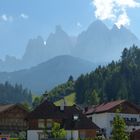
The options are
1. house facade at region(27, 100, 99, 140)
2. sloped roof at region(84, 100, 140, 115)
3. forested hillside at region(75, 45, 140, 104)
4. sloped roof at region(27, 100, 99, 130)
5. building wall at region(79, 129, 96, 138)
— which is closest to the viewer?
building wall at region(79, 129, 96, 138)

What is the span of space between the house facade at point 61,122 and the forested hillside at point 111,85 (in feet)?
227

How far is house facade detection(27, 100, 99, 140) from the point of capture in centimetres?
7425

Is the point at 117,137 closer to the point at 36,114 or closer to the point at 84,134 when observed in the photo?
the point at 84,134

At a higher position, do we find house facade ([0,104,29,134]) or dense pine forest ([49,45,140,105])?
dense pine forest ([49,45,140,105])

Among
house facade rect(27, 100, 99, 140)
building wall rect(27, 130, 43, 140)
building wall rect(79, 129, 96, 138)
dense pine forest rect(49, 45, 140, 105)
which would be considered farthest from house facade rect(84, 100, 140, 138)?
dense pine forest rect(49, 45, 140, 105)

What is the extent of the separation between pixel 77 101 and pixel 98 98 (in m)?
19.3

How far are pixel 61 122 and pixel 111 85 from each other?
8355 cm

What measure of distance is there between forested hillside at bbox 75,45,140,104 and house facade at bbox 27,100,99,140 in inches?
2722

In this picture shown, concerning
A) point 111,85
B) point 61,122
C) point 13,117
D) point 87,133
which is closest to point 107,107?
point 13,117

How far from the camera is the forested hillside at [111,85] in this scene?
15291 centimetres

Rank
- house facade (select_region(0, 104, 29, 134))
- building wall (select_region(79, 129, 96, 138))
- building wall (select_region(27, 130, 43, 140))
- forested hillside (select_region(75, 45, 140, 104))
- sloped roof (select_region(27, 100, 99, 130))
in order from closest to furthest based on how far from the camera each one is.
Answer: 1. building wall (select_region(79, 129, 96, 138))
2. sloped roof (select_region(27, 100, 99, 130))
3. building wall (select_region(27, 130, 43, 140))
4. house facade (select_region(0, 104, 29, 134))
5. forested hillside (select_region(75, 45, 140, 104))

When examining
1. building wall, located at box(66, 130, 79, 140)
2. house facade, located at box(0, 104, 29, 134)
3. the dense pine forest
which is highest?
the dense pine forest

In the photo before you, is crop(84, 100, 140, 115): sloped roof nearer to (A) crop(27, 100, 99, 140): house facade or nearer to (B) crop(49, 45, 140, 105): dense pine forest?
(A) crop(27, 100, 99, 140): house facade

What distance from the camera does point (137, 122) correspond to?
9581 cm
